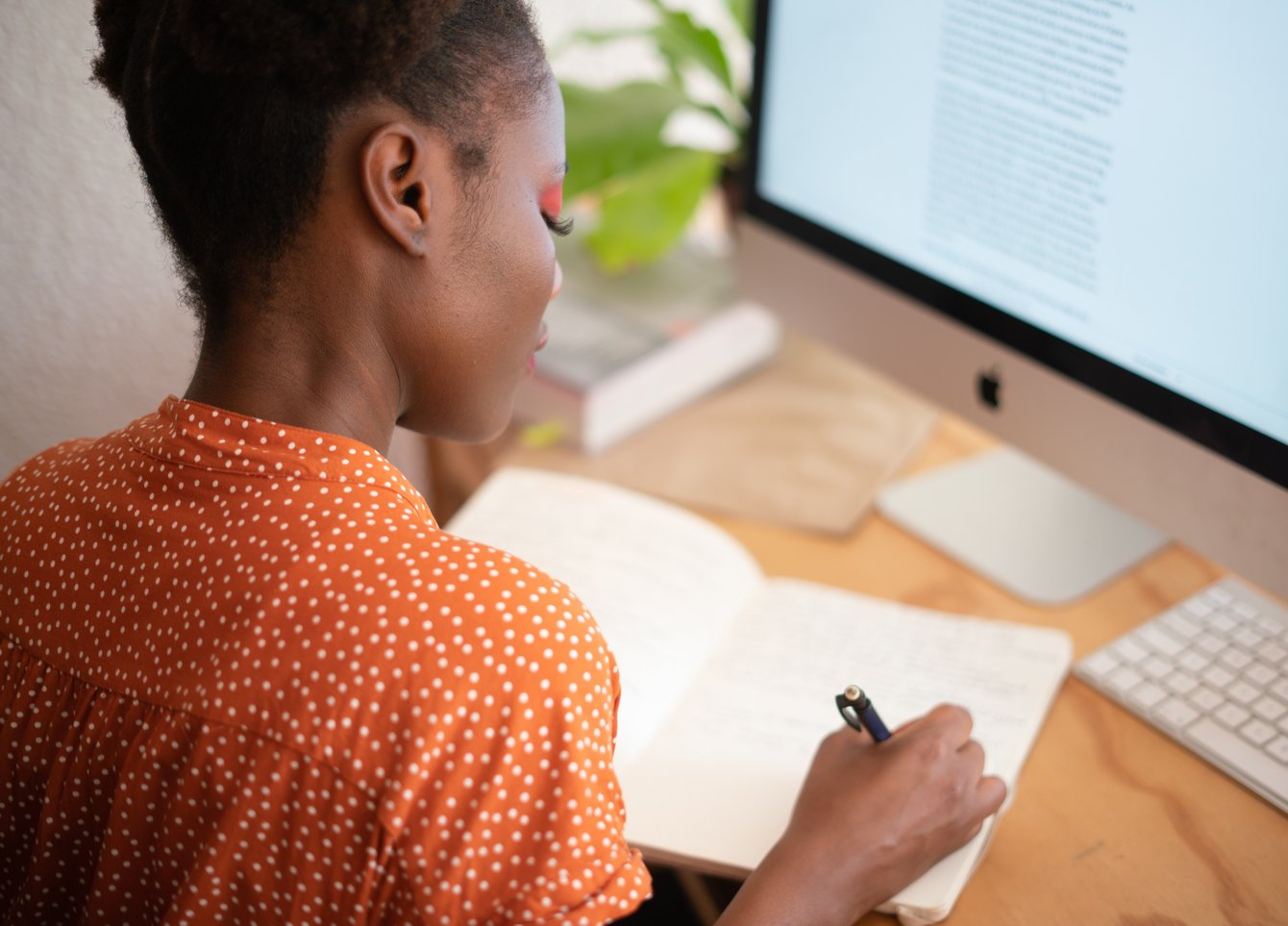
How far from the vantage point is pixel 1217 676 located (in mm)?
744

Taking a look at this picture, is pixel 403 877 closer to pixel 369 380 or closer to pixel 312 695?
pixel 312 695

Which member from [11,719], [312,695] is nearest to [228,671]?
[312,695]

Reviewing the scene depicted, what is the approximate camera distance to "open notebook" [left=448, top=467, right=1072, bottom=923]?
2.19 ft

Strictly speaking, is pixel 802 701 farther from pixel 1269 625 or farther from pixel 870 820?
pixel 1269 625

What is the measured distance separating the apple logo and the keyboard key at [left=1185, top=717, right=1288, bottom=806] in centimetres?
26

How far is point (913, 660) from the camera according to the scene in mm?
767

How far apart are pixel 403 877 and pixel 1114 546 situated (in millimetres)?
593

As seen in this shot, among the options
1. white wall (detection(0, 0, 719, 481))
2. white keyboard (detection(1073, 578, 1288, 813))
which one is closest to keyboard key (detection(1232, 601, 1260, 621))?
white keyboard (detection(1073, 578, 1288, 813))

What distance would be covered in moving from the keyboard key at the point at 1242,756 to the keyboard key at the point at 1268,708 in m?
0.02

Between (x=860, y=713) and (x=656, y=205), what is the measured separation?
0.62 m

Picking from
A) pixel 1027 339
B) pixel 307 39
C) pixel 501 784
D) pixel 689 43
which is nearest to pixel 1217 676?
pixel 1027 339

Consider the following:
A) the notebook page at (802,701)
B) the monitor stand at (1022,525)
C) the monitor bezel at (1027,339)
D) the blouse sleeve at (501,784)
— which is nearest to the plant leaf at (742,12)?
the monitor bezel at (1027,339)

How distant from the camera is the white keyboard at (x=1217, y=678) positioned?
695 millimetres

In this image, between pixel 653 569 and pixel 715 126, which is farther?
pixel 715 126
